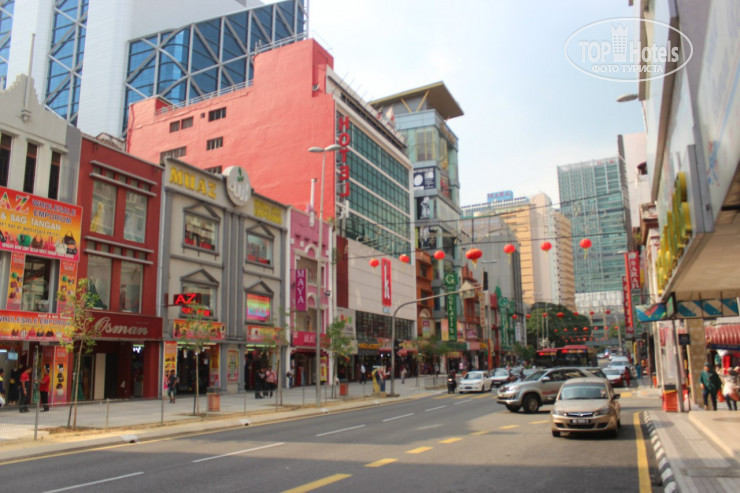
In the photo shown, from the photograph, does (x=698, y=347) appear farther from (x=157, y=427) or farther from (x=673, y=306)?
(x=157, y=427)

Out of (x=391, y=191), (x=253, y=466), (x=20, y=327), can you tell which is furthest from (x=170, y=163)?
(x=391, y=191)

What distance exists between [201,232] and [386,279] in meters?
27.1

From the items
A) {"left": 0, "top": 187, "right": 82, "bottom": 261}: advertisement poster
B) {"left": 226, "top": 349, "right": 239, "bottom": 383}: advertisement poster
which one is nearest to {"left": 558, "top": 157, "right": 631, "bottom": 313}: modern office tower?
{"left": 226, "top": 349, "right": 239, "bottom": 383}: advertisement poster

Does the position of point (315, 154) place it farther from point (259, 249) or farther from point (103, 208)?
point (103, 208)

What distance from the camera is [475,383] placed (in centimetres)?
4022

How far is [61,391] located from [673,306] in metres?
26.4

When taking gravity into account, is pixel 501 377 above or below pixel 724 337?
below

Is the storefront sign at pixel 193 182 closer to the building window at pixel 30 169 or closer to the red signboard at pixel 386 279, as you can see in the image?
the building window at pixel 30 169

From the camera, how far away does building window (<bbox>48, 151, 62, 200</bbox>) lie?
2856 cm

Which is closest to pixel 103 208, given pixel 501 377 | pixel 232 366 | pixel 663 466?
pixel 232 366

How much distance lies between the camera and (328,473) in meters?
11.0

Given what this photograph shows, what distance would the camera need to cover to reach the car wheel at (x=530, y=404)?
938 inches

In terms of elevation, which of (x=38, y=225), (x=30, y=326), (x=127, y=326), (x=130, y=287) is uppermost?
(x=38, y=225)

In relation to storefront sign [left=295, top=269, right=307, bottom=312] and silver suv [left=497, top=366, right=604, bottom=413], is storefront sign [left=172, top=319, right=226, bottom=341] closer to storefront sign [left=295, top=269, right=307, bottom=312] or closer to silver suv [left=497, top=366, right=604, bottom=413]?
storefront sign [left=295, top=269, right=307, bottom=312]
